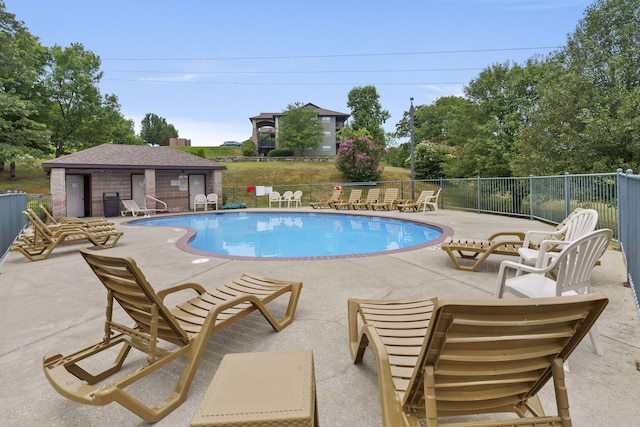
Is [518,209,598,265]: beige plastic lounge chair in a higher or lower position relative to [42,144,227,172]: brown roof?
lower

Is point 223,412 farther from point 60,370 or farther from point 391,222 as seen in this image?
point 391,222

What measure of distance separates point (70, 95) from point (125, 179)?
55.6 ft

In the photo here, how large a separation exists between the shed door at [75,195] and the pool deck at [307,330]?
1233 centimetres

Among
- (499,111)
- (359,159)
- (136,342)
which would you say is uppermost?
Answer: (499,111)

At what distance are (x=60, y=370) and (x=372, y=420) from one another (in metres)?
1.75

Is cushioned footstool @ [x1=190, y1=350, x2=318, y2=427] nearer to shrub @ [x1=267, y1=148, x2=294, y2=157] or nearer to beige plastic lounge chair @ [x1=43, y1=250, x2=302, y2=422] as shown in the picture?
beige plastic lounge chair @ [x1=43, y1=250, x2=302, y2=422]

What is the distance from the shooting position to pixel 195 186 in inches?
766

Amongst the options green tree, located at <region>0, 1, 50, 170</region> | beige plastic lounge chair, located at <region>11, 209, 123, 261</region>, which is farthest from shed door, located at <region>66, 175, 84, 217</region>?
beige plastic lounge chair, located at <region>11, 209, 123, 261</region>

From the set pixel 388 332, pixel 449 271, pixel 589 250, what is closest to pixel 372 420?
pixel 388 332

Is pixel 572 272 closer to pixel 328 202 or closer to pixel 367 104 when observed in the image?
pixel 328 202

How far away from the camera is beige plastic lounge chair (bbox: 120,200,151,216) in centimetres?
1636

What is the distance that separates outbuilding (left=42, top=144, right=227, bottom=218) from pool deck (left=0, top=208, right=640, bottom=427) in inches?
447

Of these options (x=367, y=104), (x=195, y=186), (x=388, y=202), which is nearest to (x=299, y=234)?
(x=388, y=202)

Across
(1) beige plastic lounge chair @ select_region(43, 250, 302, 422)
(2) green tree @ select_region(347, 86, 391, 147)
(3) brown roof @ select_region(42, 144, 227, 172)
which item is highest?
(2) green tree @ select_region(347, 86, 391, 147)
